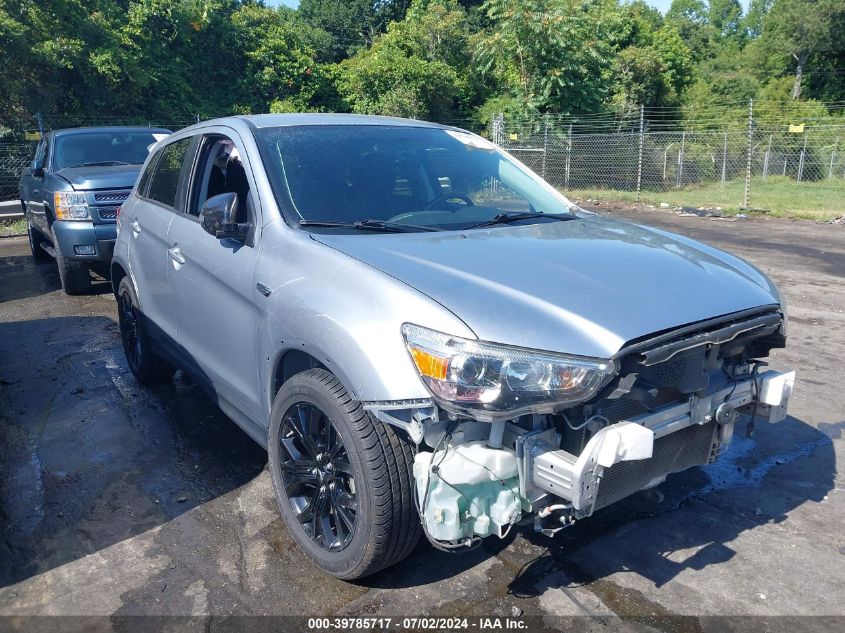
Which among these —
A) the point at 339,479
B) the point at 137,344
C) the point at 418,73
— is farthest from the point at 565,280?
the point at 418,73

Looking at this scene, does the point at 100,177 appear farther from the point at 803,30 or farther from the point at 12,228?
the point at 803,30

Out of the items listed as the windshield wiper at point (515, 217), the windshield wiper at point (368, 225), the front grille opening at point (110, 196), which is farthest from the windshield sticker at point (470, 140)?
the front grille opening at point (110, 196)

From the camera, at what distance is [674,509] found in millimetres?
3553

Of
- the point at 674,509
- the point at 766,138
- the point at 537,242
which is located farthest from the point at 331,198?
the point at 766,138

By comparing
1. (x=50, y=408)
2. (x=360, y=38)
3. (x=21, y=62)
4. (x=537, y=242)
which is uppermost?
(x=360, y=38)

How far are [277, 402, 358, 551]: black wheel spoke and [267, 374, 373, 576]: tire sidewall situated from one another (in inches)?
1.1

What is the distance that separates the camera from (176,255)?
13.7 ft

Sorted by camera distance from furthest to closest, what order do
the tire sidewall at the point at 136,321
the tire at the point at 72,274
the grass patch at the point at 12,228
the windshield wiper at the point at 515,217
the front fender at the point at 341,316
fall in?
the grass patch at the point at 12,228 → the tire at the point at 72,274 → the tire sidewall at the point at 136,321 → the windshield wiper at the point at 515,217 → the front fender at the point at 341,316

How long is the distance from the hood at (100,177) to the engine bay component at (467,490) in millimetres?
6653

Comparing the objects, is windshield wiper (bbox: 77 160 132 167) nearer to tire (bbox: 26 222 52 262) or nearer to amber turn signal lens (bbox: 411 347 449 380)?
tire (bbox: 26 222 52 262)

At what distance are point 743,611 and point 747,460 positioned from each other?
1.42 metres

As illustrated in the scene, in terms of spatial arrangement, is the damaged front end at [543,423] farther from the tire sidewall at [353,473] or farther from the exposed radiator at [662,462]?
the tire sidewall at [353,473]

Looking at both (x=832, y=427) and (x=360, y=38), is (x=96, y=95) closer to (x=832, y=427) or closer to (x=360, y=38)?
(x=832, y=427)

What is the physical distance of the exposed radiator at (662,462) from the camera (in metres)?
2.62
